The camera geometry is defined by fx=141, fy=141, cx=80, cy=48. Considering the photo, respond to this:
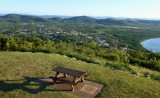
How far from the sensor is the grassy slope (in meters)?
5.88

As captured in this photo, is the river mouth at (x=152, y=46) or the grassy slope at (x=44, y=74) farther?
the river mouth at (x=152, y=46)

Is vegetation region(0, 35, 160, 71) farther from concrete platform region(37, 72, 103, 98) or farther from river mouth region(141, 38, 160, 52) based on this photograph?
river mouth region(141, 38, 160, 52)

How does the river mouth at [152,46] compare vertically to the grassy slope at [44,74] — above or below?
below

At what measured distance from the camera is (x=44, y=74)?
7688 millimetres

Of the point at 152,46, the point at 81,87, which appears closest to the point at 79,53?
the point at 81,87

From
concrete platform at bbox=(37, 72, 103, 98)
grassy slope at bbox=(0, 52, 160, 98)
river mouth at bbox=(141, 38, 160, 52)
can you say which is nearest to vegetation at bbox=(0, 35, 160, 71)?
grassy slope at bbox=(0, 52, 160, 98)

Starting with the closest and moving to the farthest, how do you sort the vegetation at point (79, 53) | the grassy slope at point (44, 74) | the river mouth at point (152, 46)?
the grassy slope at point (44, 74) < the vegetation at point (79, 53) < the river mouth at point (152, 46)

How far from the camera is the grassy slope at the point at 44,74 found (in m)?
5.88

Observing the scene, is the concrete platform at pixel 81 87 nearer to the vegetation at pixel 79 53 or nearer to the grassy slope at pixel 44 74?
the grassy slope at pixel 44 74

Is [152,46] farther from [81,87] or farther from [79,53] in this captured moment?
[81,87]

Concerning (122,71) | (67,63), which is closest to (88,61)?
(67,63)

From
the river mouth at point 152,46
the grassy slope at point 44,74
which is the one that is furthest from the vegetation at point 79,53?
the river mouth at point 152,46

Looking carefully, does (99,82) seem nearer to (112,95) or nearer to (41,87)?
(112,95)

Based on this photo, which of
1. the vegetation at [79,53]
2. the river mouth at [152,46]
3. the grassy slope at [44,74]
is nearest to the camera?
the grassy slope at [44,74]
